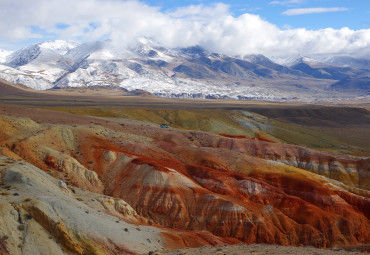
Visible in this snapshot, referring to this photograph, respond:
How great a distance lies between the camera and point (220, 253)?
24672 mm

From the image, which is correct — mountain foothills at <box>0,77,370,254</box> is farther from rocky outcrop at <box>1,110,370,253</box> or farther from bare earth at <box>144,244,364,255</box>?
bare earth at <box>144,244,364,255</box>

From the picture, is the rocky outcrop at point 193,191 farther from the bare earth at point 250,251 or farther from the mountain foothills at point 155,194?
the bare earth at point 250,251

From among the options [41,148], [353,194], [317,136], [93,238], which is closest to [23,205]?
[93,238]

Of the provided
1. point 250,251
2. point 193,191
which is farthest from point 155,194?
point 250,251

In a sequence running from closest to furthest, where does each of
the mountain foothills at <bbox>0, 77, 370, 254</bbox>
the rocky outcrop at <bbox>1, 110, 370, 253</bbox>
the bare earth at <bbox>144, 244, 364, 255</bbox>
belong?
1. the mountain foothills at <bbox>0, 77, 370, 254</bbox>
2. the bare earth at <bbox>144, 244, 364, 255</bbox>
3. the rocky outcrop at <bbox>1, 110, 370, 253</bbox>

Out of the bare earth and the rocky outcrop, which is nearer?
the bare earth

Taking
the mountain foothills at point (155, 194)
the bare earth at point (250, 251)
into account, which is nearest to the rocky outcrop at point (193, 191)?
the mountain foothills at point (155, 194)

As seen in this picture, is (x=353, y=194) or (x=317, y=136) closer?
(x=353, y=194)

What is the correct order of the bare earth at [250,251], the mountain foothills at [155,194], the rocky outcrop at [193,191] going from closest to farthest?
1. the mountain foothills at [155,194]
2. the bare earth at [250,251]
3. the rocky outcrop at [193,191]

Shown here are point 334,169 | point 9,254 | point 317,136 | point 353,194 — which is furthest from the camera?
point 317,136

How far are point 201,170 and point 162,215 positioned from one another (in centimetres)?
1100

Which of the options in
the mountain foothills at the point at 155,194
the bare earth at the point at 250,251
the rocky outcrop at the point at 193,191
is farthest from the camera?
the rocky outcrop at the point at 193,191

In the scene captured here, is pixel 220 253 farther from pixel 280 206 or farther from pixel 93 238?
pixel 280 206

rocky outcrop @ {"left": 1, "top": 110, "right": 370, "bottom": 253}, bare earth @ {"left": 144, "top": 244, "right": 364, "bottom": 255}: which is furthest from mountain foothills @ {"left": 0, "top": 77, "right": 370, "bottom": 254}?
bare earth @ {"left": 144, "top": 244, "right": 364, "bottom": 255}
